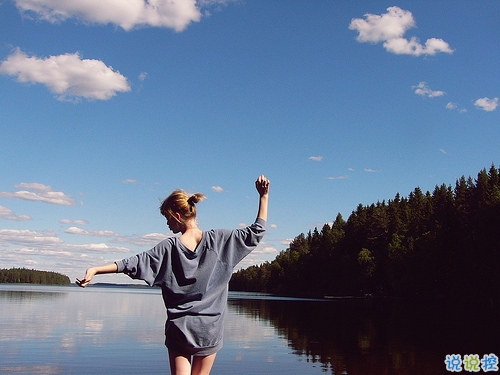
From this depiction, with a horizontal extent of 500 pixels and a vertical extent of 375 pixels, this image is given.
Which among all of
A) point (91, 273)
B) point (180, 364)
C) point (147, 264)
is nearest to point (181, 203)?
point (147, 264)

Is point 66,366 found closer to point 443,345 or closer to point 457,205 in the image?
point 443,345

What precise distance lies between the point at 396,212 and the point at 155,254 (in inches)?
4032

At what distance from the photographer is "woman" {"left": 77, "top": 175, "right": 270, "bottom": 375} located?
12.0 ft

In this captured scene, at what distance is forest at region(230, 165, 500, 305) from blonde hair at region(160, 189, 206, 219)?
191ft

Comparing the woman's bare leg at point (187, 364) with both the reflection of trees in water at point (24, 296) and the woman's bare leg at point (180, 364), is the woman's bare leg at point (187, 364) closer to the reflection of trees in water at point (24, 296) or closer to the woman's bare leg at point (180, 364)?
the woman's bare leg at point (180, 364)

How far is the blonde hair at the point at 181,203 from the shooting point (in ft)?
12.4

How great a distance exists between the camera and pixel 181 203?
3.79 meters

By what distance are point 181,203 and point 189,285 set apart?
0.56 metres

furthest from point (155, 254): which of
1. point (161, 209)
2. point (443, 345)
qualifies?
point (443, 345)

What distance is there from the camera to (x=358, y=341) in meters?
25.1

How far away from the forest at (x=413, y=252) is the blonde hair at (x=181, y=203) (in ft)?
191

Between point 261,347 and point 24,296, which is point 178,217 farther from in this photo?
point 24,296

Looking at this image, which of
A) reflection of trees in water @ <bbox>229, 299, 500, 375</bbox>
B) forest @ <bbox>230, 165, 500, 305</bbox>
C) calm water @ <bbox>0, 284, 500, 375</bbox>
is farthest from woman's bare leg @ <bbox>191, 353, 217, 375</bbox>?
forest @ <bbox>230, 165, 500, 305</bbox>

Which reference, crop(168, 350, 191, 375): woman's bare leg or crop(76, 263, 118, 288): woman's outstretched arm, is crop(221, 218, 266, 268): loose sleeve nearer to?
crop(168, 350, 191, 375): woman's bare leg
